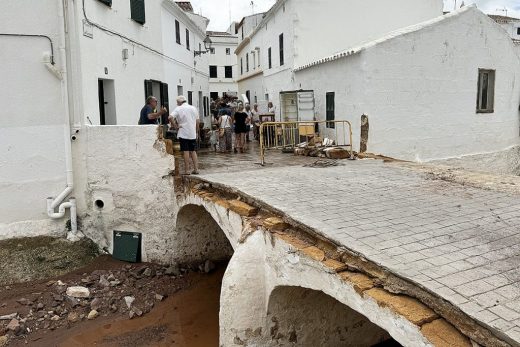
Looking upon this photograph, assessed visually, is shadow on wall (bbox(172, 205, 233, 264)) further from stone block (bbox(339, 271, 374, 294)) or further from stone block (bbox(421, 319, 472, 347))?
stone block (bbox(421, 319, 472, 347))

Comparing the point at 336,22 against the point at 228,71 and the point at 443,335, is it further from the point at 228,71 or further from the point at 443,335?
the point at 228,71

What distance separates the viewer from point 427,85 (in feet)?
41.9

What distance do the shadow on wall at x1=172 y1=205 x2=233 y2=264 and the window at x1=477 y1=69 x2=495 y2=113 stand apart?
935 centimetres

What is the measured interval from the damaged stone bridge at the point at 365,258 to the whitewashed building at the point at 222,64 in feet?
115

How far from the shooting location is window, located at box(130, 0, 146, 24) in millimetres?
12016

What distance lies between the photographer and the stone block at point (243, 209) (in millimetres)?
6066

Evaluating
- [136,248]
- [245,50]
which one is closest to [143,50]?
[136,248]

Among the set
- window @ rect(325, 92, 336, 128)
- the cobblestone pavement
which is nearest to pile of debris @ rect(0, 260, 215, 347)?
the cobblestone pavement

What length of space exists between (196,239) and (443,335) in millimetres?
7987

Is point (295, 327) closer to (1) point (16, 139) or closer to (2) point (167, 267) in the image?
(2) point (167, 267)

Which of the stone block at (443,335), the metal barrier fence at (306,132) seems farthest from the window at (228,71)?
the stone block at (443,335)

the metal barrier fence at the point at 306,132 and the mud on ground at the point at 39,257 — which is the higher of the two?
the metal barrier fence at the point at 306,132

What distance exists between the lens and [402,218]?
4.84 meters

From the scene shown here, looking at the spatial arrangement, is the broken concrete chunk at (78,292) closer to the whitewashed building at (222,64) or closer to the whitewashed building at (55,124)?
the whitewashed building at (55,124)
